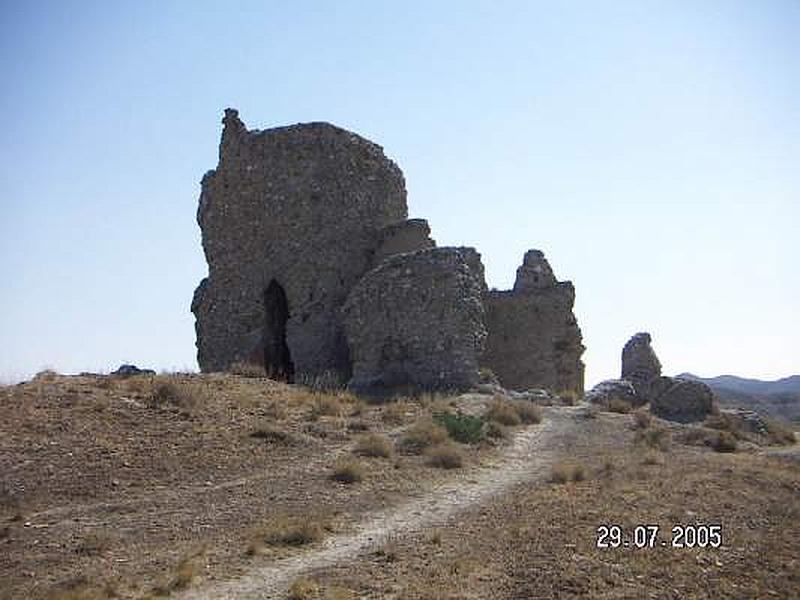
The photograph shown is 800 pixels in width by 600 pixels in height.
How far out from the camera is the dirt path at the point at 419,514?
8008 millimetres

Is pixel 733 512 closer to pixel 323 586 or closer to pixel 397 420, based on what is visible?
pixel 323 586

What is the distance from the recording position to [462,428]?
15883 mm

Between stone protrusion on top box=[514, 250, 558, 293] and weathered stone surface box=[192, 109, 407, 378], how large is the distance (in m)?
4.82

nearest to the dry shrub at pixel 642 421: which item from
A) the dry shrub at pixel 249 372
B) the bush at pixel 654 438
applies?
the bush at pixel 654 438

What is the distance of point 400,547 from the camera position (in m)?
9.23

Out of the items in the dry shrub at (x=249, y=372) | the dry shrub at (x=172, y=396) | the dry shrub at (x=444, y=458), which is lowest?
the dry shrub at (x=444, y=458)

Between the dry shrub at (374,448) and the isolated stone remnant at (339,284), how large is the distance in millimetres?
6046

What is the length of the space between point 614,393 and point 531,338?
3022 mm

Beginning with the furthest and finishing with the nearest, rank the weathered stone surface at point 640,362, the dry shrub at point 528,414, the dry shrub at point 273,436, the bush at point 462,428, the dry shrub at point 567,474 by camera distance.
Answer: the weathered stone surface at point 640,362, the dry shrub at point 528,414, the bush at point 462,428, the dry shrub at point 273,436, the dry shrub at point 567,474

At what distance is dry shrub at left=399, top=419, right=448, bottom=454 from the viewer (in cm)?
1484

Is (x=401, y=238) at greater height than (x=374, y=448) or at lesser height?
greater

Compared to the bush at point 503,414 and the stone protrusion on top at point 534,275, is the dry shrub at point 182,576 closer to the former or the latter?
the bush at point 503,414

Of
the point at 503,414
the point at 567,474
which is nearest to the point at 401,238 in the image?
the point at 503,414

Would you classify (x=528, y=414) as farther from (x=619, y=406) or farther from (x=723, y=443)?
(x=723, y=443)
